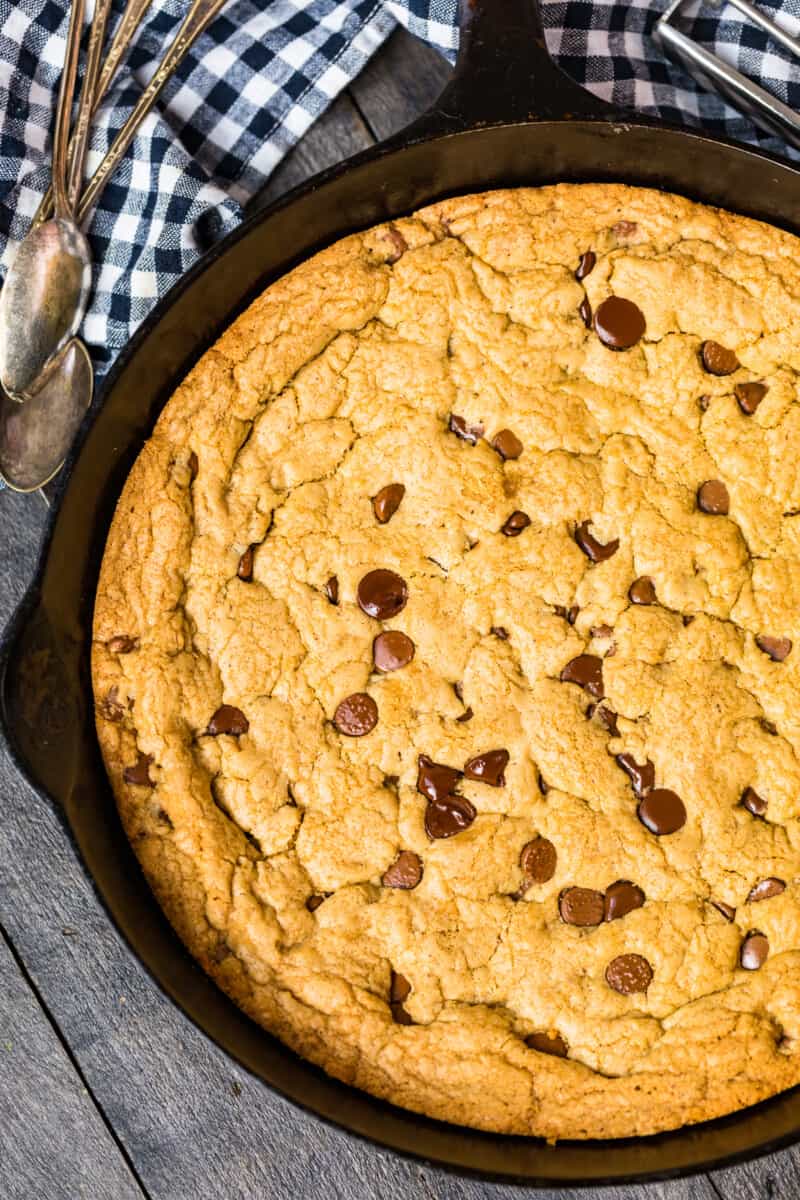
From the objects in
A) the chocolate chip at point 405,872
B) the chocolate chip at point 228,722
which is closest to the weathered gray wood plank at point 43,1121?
the chocolate chip at point 228,722

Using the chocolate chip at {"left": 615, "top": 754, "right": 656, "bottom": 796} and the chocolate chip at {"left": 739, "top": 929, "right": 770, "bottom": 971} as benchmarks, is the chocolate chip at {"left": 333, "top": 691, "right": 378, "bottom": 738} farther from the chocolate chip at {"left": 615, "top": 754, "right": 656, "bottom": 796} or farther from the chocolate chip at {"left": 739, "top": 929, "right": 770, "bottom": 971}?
the chocolate chip at {"left": 739, "top": 929, "right": 770, "bottom": 971}

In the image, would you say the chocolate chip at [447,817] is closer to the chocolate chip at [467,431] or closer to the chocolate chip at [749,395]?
the chocolate chip at [467,431]

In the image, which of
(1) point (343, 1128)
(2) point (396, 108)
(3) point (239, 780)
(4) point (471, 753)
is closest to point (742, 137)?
(2) point (396, 108)

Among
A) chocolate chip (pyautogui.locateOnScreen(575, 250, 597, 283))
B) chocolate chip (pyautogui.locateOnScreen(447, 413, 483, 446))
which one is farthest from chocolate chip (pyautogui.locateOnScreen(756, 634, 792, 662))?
chocolate chip (pyautogui.locateOnScreen(575, 250, 597, 283))

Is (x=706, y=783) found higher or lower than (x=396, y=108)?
lower

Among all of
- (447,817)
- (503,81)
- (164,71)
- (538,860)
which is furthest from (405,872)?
(164,71)

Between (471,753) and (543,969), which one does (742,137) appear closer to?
(471,753)
